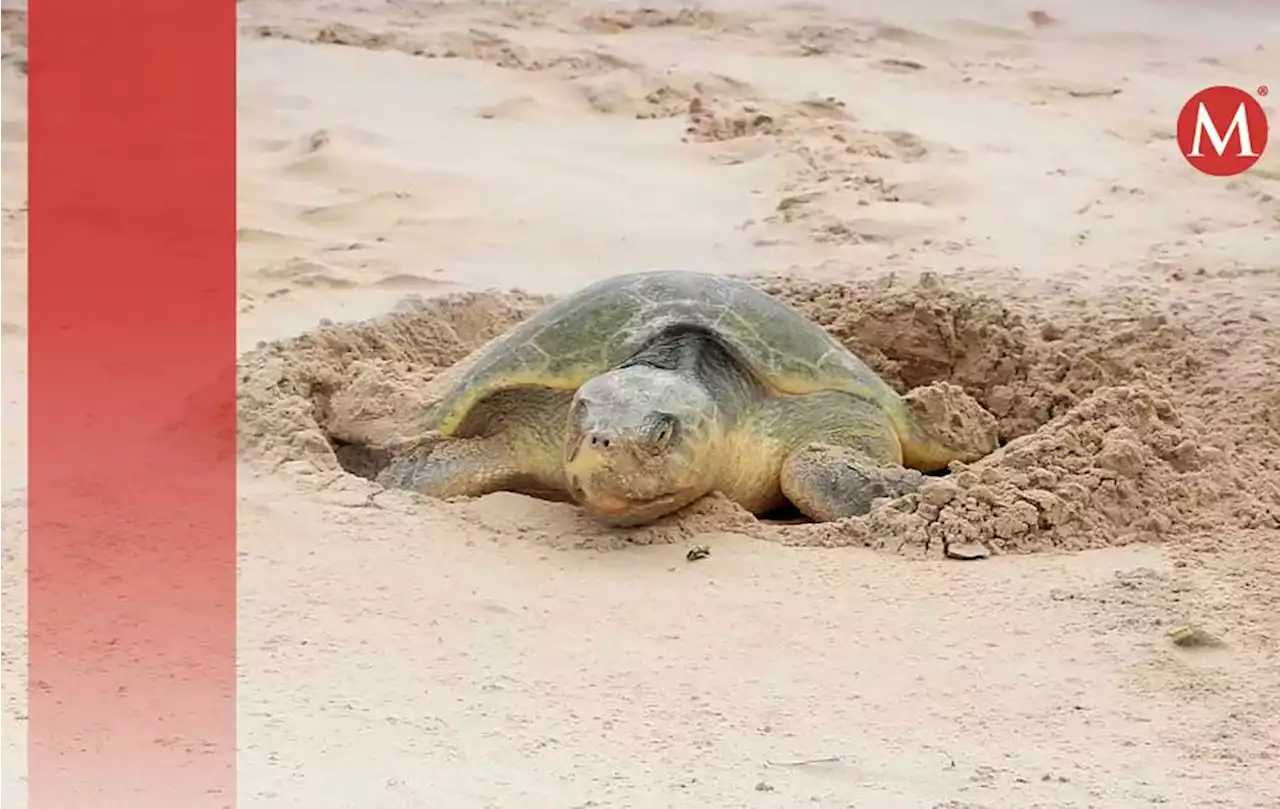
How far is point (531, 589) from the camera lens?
2172 mm

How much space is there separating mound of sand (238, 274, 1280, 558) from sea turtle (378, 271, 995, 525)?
11 cm

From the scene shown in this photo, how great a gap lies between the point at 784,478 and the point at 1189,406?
785 mm

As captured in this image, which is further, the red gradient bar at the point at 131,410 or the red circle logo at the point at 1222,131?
the red circle logo at the point at 1222,131

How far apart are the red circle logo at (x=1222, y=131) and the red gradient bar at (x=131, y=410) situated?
2.72m

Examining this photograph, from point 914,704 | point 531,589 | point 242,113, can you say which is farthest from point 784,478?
point 242,113

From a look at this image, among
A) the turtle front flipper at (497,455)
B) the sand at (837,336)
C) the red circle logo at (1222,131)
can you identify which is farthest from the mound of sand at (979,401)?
the red circle logo at (1222,131)

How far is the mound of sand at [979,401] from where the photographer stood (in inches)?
96.6

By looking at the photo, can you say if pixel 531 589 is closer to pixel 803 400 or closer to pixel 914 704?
pixel 914 704

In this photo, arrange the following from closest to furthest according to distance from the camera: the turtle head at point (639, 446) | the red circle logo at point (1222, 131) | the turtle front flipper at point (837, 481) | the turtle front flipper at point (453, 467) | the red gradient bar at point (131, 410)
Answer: the red gradient bar at point (131, 410)
the turtle head at point (639, 446)
the turtle front flipper at point (837, 481)
the turtle front flipper at point (453, 467)
the red circle logo at point (1222, 131)

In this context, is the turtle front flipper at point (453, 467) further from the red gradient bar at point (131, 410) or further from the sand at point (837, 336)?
the red gradient bar at point (131, 410)

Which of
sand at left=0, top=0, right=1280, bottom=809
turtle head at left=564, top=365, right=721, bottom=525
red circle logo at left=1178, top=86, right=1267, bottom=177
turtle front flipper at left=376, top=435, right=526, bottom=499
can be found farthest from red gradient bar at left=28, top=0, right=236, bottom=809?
red circle logo at left=1178, top=86, right=1267, bottom=177

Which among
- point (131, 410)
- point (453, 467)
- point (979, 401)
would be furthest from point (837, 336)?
point (131, 410)

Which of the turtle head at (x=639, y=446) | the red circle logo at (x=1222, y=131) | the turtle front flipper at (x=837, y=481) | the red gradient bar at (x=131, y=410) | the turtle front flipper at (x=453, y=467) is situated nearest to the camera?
the red gradient bar at (x=131, y=410)

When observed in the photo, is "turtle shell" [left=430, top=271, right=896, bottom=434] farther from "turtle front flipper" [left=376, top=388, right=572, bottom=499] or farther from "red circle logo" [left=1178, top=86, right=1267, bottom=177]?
"red circle logo" [left=1178, top=86, right=1267, bottom=177]
